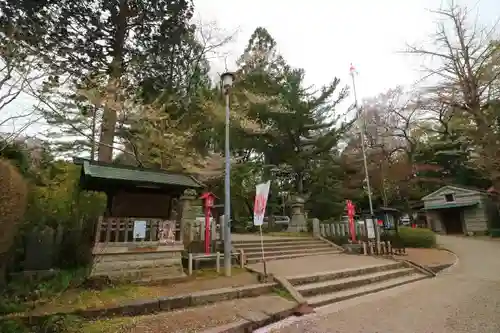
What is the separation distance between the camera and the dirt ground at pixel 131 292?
4.47 meters

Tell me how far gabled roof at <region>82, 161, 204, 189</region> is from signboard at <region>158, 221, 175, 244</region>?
3.27ft

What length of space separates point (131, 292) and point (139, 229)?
63.5 inches

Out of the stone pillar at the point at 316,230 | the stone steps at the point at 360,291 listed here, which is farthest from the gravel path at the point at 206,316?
the stone pillar at the point at 316,230

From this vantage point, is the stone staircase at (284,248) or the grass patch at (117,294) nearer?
the grass patch at (117,294)

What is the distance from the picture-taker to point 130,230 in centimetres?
658

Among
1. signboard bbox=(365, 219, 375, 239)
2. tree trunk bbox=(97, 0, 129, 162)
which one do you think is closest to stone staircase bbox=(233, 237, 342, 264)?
signboard bbox=(365, 219, 375, 239)

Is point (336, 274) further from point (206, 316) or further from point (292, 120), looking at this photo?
point (292, 120)

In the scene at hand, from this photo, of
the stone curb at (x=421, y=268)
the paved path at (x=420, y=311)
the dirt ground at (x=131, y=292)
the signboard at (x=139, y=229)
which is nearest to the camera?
the paved path at (x=420, y=311)

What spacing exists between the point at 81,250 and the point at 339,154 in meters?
17.8

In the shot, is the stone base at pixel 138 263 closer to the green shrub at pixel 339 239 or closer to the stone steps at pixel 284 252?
the stone steps at pixel 284 252

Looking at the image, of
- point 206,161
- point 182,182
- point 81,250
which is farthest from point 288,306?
point 206,161

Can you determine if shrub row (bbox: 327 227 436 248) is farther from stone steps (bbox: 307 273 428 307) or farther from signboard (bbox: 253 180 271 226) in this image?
signboard (bbox: 253 180 271 226)

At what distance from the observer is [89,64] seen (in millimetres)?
10625

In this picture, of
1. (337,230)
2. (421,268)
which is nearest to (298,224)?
(337,230)
